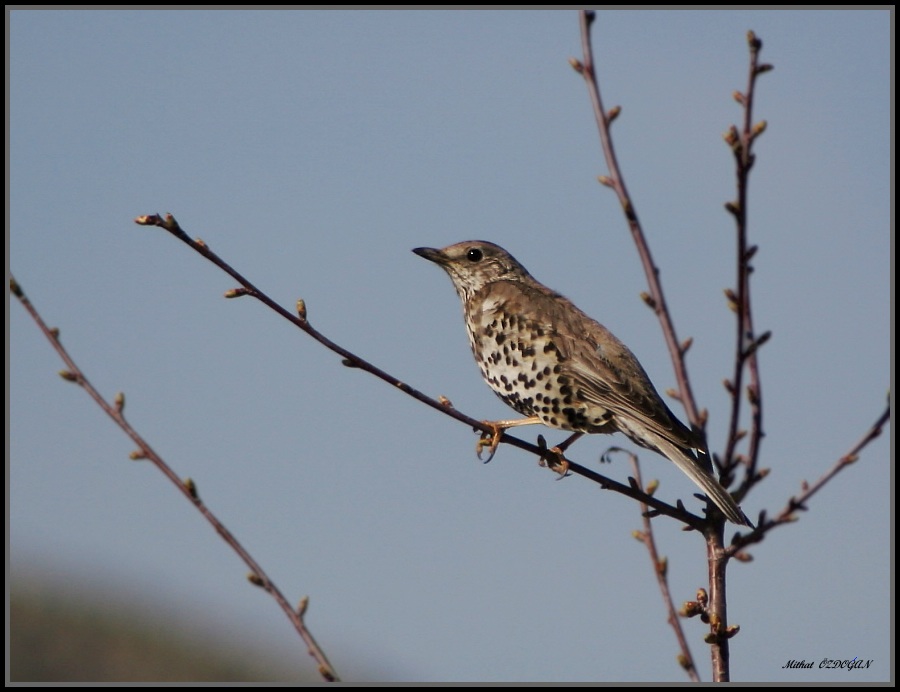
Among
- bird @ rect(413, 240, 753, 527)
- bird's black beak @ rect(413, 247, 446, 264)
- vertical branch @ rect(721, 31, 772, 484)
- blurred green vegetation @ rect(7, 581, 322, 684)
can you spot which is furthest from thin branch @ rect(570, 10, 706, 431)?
blurred green vegetation @ rect(7, 581, 322, 684)

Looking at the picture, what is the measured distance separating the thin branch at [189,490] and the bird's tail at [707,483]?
6.46ft

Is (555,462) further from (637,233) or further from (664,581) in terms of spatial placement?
(637,233)

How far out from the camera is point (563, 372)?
31.0ft

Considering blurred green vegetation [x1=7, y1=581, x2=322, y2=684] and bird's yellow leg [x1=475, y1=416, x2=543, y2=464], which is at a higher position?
bird's yellow leg [x1=475, y1=416, x2=543, y2=464]

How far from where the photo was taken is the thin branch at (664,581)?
5.77 metres

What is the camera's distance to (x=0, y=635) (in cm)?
656

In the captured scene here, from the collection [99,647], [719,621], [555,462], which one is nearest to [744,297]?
[719,621]

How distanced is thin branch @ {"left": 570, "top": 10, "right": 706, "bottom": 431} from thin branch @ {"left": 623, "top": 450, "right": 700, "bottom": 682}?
1.49 meters

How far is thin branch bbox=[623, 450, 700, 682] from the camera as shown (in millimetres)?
5773

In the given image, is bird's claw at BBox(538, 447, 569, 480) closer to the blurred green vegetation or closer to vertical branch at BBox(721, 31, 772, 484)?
vertical branch at BBox(721, 31, 772, 484)

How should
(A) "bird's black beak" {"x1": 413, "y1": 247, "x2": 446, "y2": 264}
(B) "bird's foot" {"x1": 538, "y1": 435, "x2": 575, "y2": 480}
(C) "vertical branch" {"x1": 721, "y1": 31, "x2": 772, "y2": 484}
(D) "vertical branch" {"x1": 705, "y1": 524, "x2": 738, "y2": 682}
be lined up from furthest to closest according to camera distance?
(A) "bird's black beak" {"x1": 413, "y1": 247, "x2": 446, "y2": 264}
(B) "bird's foot" {"x1": 538, "y1": 435, "x2": 575, "y2": 480}
(D) "vertical branch" {"x1": 705, "y1": 524, "x2": 738, "y2": 682}
(C) "vertical branch" {"x1": 721, "y1": 31, "x2": 772, "y2": 484}

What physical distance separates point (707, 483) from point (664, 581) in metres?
0.99

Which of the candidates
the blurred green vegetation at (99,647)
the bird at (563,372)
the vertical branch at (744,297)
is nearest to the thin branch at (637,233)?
the vertical branch at (744,297)

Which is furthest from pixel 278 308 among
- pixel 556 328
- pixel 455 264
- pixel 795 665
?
pixel 455 264
